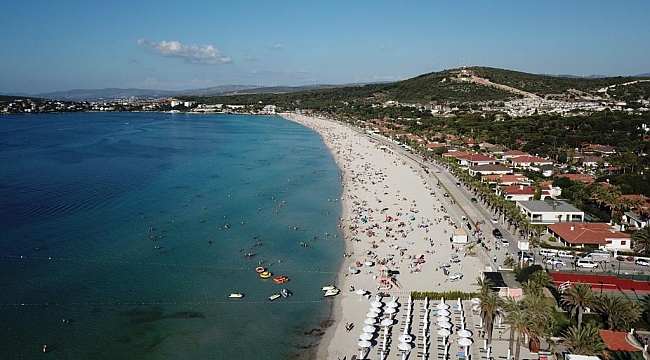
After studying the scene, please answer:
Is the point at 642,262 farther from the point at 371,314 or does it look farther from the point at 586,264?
the point at 371,314

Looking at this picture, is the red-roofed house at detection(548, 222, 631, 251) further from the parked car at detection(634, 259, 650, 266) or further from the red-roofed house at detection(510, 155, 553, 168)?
the red-roofed house at detection(510, 155, 553, 168)

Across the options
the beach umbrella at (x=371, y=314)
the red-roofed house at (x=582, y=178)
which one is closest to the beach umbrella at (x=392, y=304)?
the beach umbrella at (x=371, y=314)

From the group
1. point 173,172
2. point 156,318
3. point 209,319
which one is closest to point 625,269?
point 209,319

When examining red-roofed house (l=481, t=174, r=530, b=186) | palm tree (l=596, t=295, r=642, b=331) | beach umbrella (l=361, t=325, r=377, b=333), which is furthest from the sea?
red-roofed house (l=481, t=174, r=530, b=186)

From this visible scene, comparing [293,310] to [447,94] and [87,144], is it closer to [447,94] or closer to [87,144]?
[87,144]

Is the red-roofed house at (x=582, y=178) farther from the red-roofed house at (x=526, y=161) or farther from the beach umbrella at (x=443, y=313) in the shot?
the beach umbrella at (x=443, y=313)

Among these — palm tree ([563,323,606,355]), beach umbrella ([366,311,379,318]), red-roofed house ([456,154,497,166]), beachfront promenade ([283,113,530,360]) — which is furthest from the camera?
red-roofed house ([456,154,497,166])
